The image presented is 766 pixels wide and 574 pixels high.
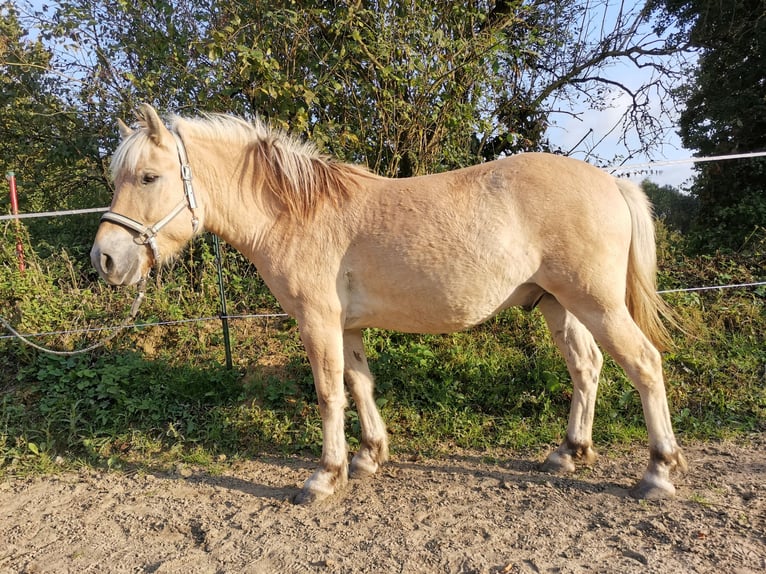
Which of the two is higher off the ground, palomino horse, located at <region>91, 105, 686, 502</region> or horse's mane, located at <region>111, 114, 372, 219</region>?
horse's mane, located at <region>111, 114, 372, 219</region>

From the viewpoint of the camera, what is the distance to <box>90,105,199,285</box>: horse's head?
102 inches

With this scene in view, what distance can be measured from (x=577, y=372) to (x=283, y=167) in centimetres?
236

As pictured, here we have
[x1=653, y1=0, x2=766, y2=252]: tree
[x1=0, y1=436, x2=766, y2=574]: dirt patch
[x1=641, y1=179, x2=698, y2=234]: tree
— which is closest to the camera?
[x1=0, y1=436, x2=766, y2=574]: dirt patch

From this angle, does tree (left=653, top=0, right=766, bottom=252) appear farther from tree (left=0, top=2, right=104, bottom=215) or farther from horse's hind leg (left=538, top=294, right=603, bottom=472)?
tree (left=0, top=2, right=104, bottom=215)

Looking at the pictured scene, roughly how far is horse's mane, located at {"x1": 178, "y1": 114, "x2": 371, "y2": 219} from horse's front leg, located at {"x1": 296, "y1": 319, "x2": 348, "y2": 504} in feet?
2.38

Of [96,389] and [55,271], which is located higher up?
[55,271]

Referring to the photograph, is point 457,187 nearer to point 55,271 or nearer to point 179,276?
point 179,276

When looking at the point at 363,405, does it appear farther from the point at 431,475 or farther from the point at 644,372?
the point at 644,372

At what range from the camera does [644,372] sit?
8.87 feet

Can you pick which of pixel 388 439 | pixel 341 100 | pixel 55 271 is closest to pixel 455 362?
pixel 388 439

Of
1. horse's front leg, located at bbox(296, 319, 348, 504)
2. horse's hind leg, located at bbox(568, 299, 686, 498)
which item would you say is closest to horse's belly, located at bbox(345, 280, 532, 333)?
horse's front leg, located at bbox(296, 319, 348, 504)

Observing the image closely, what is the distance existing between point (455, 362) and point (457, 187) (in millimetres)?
1884

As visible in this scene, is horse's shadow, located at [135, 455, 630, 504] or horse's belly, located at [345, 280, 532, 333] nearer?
horse's belly, located at [345, 280, 532, 333]

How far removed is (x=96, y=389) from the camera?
398 centimetres
